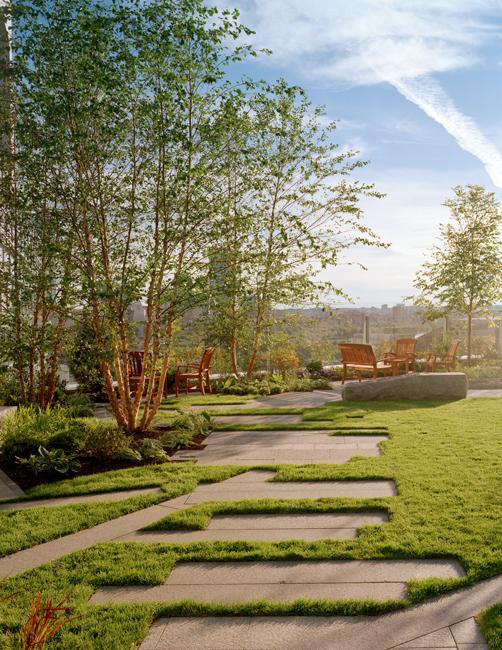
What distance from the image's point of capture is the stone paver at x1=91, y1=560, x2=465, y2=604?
245cm

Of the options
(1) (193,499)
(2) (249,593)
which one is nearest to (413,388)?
(1) (193,499)

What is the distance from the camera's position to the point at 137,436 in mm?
5758

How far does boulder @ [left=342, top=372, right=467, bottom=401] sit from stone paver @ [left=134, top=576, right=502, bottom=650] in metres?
6.64

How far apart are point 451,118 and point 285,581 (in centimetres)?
1170

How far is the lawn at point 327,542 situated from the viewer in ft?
7.54

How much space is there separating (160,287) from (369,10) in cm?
363

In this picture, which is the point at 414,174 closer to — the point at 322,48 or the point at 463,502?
the point at 322,48

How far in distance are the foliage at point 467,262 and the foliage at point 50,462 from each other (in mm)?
10722

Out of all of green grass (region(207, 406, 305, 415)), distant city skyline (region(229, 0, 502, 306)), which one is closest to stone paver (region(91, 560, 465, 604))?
distant city skyline (region(229, 0, 502, 306))

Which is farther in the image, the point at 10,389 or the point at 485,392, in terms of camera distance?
the point at 485,392

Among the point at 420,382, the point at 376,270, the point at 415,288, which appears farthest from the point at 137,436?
the point at 415,288

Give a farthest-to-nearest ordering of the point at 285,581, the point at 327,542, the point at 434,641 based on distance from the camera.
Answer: the point at 327,542
the point at 285,581
the point at 434,641

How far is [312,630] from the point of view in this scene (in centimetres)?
217

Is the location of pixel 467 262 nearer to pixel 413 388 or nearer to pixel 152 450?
pixel 413 388
